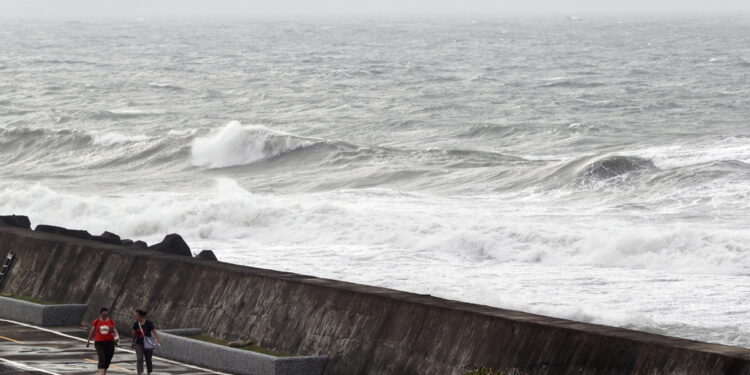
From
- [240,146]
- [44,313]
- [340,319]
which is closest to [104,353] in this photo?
[340,319]

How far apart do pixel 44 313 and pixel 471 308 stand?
6.31 metres

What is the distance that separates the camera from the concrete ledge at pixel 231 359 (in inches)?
605

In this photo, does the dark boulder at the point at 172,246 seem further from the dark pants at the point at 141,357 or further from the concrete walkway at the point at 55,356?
the dark pants at the point at 141,357

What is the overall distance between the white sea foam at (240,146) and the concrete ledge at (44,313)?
26.3 metres

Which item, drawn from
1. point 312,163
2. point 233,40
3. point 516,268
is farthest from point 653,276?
point 233,40

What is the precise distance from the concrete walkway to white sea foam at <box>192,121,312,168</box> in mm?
27454

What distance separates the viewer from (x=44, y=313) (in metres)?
18.6

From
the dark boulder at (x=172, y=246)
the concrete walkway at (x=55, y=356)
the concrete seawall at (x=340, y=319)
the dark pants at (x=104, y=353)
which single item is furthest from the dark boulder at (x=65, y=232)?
the dark pants at (x=104, y=353)

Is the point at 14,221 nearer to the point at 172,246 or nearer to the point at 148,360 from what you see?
the point at 172,246

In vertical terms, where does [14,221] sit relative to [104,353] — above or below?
below

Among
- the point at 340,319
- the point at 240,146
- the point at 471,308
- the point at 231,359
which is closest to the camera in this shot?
the point at 471,308

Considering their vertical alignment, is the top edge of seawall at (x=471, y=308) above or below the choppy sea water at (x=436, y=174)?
above

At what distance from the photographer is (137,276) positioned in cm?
1894

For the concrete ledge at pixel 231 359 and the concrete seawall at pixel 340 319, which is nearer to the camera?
the concrete seawall at pixel 340 319
